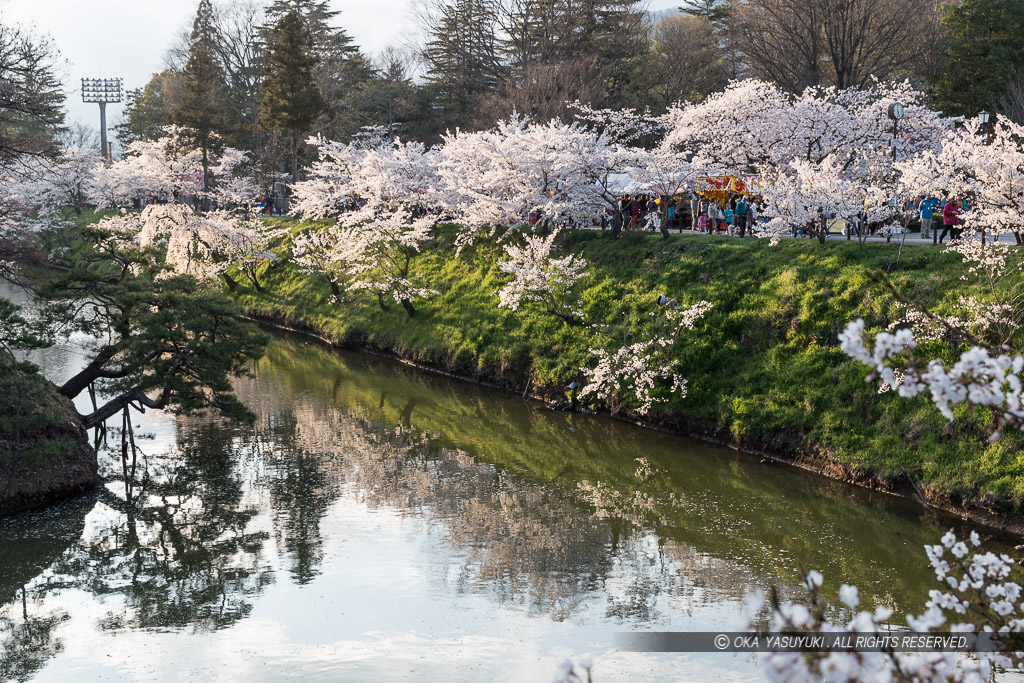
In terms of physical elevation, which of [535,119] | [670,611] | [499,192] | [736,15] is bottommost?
[670,611]

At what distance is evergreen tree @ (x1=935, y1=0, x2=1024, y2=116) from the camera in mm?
36250

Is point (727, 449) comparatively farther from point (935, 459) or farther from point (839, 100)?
point (839, 100)

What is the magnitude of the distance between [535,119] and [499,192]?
26.5 feet

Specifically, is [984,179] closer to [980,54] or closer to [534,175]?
[534,175]

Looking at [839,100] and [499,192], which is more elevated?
[839,100]

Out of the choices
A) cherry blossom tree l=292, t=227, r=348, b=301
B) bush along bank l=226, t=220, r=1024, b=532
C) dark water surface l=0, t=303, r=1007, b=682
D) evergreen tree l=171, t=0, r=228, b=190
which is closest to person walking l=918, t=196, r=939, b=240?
bush along bank l=226, t=220, r=1024, b=532

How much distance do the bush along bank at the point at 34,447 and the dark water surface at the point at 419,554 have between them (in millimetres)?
602

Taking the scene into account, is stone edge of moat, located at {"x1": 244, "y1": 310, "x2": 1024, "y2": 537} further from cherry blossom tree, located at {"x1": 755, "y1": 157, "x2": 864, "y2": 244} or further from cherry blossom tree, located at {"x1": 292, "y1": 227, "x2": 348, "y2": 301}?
cherry blossom tree, located at {"x1": 292, "y1": 227, "x2": 348, "y2": 301}

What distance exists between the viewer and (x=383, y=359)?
32.9m

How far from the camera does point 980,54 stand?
37.0 metres

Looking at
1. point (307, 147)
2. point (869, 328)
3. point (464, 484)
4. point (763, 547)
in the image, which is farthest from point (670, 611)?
point (307, 147)

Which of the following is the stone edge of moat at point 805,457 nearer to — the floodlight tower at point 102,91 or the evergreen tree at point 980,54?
the evergreen tree at point 980,54

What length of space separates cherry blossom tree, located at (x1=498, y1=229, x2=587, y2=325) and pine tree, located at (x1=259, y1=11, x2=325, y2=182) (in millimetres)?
25779

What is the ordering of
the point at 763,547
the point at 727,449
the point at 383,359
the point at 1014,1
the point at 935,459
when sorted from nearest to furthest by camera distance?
the point at 763,547 → the point at 935,459 → the point at 727,449 → the point at 383,359 → the point at 1014,1
